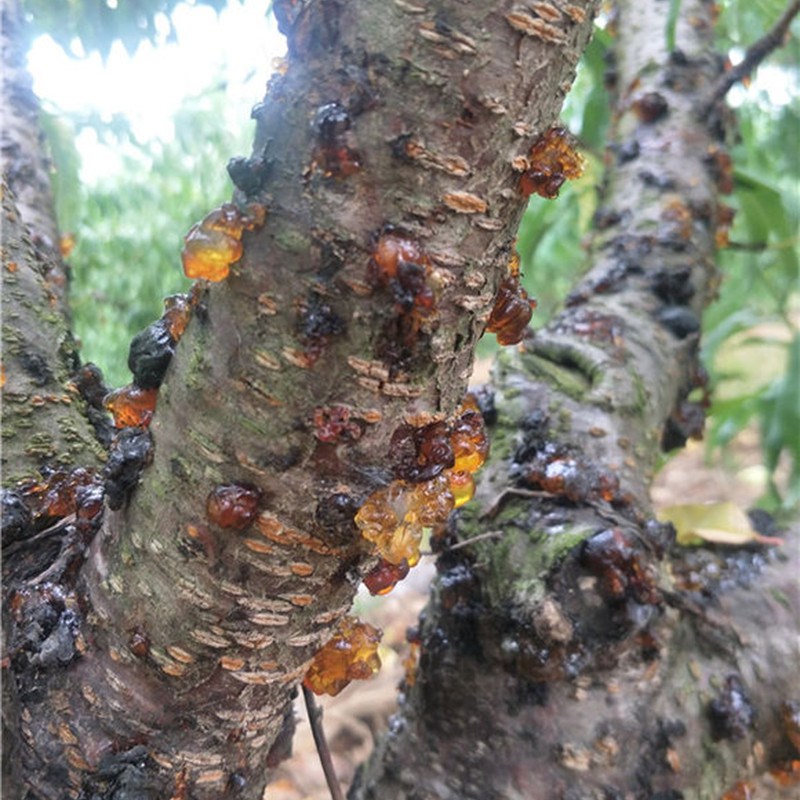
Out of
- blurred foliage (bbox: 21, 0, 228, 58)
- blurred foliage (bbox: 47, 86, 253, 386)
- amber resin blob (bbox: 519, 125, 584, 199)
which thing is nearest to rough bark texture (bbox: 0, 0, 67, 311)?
blurred foliage (bbox: 21, 0, 228, 58)

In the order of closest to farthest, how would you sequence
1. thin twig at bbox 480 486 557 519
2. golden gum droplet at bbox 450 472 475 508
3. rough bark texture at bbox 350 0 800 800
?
golden gum droplet at bbox 450 472 475 508
rough bark texture at bbox 350 0 800 800
thin twig at bbox 480 486 557 519

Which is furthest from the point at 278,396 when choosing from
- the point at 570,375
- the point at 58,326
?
the point at 570,375

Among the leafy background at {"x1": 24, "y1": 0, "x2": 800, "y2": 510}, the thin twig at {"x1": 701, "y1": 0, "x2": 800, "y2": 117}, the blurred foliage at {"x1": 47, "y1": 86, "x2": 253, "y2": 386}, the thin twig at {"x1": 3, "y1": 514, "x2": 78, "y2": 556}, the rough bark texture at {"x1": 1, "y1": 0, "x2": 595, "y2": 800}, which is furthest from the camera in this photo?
the blurred foliage at {"x1": 47, "y1": 86, "x2": 253, "y2": 386}

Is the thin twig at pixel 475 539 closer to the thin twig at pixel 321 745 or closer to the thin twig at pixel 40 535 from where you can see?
the thin twig at pixel 321 745

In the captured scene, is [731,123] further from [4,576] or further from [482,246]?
[4,576]

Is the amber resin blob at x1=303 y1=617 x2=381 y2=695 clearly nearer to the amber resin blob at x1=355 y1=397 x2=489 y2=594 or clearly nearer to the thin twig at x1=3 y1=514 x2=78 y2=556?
the amber resin blob at x1=355 y1=397 x2=489 y2=594

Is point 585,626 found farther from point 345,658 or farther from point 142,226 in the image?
point 142,226

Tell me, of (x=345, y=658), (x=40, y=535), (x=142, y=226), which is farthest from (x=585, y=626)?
(x=142, y=226)

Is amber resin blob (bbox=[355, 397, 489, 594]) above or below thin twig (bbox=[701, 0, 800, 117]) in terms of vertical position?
below
